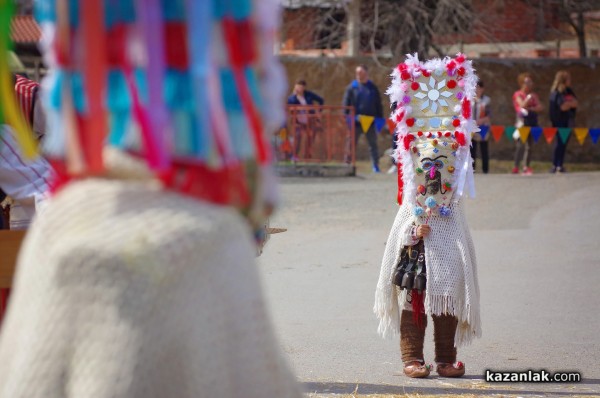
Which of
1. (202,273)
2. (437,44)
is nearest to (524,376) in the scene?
(202,273)

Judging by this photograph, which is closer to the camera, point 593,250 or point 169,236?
point 169,236

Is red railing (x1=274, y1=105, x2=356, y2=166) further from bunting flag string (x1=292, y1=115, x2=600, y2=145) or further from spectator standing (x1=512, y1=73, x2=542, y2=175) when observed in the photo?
spectator standing (x1=512, y1=73, x2=542, y2=175)

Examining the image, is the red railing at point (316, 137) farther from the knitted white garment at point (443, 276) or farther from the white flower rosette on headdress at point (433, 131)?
the knitted white garment at point (443, 276)

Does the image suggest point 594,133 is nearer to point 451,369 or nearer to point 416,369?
point 451,369

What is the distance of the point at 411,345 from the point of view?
670 cm

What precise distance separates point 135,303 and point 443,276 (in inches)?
180

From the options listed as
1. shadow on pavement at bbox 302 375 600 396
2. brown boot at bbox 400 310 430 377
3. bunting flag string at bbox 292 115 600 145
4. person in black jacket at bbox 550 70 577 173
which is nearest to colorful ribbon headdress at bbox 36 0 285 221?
shadow on pavement at bbox 302 375 600 396

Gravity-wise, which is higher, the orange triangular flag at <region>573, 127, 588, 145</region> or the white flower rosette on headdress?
the white flower rosette on headdress

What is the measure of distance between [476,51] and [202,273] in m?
26.1

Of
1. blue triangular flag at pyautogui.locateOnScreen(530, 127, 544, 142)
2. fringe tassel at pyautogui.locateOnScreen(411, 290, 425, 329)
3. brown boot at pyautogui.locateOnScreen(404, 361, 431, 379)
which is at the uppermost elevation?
fringe tassel at pyautogui.locateOnScreen(411, 290, 425, 329)

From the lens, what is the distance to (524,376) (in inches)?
263

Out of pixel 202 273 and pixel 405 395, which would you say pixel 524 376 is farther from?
pixel 202 273

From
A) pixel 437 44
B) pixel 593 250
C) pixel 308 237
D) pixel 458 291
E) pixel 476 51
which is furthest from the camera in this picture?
pixel 476 51

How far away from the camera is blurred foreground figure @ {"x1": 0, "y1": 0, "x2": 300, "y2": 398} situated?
220 cm
